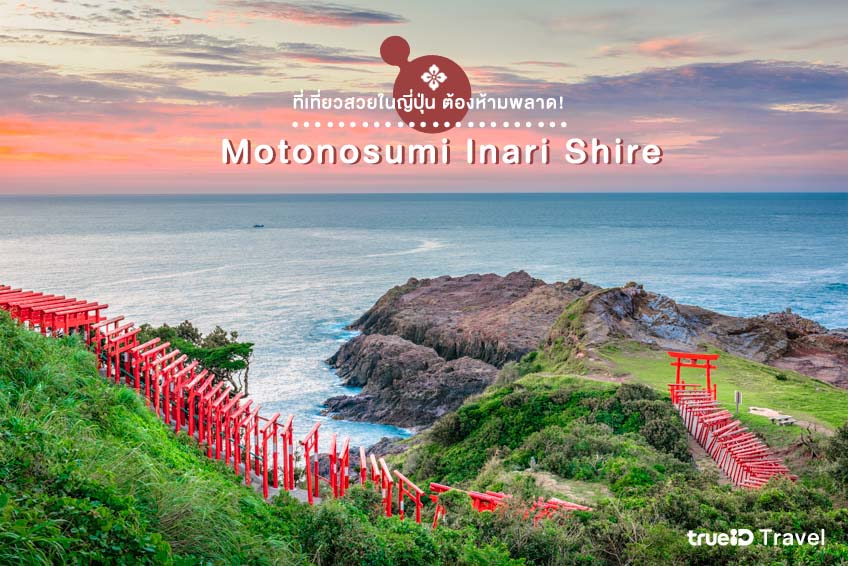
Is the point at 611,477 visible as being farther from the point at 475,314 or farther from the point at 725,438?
the point at 475,314

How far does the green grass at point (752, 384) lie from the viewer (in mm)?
25156

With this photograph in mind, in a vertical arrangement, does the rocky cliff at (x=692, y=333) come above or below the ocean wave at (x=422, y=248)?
above

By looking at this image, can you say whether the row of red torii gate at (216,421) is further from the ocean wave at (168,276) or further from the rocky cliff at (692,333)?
the ocean wave at (168,276)

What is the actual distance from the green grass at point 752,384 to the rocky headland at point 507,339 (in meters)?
2.01

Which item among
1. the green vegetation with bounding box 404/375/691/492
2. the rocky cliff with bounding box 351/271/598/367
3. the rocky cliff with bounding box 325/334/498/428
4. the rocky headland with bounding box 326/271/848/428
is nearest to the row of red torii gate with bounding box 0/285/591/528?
the green vegetation with bounding box 404/375/691/492

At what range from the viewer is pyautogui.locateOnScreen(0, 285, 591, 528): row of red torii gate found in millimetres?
16125

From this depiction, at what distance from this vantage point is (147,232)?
567 feet

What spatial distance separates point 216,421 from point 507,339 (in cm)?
3681

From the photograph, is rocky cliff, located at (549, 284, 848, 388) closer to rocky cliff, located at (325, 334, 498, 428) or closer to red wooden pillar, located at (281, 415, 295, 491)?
rocky cliff, located at (325, 334, 498, 428)

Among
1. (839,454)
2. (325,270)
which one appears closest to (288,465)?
(839,454)

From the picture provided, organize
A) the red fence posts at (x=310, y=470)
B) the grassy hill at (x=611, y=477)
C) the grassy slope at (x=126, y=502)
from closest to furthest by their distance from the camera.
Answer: the grassy slope at (x=126, y=502)
the grassy hill at (x=611, y=477)
the red fence posts at (x=310, y=470)

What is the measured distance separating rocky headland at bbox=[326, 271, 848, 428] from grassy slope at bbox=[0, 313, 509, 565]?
78.9 ft

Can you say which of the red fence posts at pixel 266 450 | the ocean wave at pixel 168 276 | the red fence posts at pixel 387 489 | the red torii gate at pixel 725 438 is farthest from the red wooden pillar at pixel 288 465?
the ocean wave at pixel 168 276

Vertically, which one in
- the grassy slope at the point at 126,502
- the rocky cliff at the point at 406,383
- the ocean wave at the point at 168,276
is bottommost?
the rocky cliff at the point at 406,383
